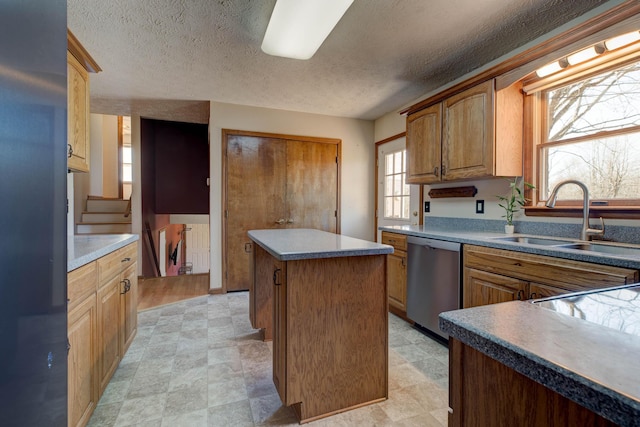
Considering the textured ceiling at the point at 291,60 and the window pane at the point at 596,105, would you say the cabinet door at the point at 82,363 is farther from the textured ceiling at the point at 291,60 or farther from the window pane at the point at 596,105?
the window pane at the point at 596,105

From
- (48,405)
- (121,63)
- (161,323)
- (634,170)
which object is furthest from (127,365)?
(634,170)

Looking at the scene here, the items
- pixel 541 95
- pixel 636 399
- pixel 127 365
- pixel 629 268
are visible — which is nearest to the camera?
pixel 636 399

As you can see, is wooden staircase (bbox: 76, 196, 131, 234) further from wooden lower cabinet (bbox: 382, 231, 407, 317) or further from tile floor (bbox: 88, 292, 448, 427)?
wooden lower cabinet (bbox: 382, 231, 407, 317)

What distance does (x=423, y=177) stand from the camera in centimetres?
298

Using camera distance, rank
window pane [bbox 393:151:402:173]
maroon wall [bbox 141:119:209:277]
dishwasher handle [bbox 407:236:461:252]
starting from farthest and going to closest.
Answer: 1. maroon wall [bbox 141:119:209:277]
2. window pane [bbox 393:151:402:173]
3. dishwasher handle [bbox 407:236:461:252]

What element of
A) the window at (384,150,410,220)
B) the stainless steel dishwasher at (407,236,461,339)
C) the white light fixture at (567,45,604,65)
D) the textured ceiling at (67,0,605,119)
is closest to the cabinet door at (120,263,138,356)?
the textured ceiling at (67,0,605,119)

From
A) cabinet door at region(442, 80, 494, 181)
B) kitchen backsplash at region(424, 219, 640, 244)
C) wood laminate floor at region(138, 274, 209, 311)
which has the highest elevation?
cabinet door at region(442, 80, 494, 181)

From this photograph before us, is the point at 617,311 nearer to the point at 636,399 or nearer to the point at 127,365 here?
the point at 636,399

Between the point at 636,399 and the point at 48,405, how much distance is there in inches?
42.4

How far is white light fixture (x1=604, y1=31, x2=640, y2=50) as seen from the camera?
1683 millimetres

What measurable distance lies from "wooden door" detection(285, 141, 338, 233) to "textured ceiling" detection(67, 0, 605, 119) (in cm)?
74

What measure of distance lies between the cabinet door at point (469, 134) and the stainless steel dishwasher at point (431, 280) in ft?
2.18

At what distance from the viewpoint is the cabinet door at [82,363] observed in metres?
1.27

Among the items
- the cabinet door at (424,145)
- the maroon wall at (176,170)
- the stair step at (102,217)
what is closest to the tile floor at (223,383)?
the cabinet door at (424,145)
